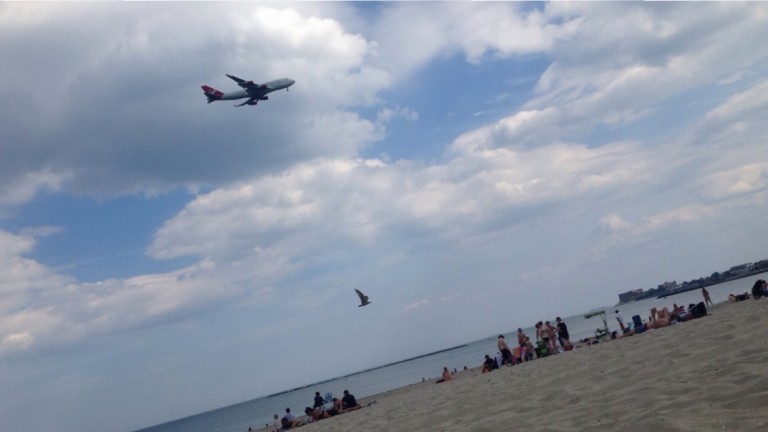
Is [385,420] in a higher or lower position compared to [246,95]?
lower

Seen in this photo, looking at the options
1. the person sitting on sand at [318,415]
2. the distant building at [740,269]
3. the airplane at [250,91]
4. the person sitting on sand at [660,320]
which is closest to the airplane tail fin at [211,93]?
the airplane at [250,91]

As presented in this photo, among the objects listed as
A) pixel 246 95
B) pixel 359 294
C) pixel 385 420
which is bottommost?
pixel 385 420

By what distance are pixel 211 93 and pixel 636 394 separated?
133 ft

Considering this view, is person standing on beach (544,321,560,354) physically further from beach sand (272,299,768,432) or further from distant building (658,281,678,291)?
distant building (658,281,678,291)

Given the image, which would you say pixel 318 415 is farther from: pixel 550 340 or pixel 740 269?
pixel 740 269

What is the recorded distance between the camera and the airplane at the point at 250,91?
3984cm

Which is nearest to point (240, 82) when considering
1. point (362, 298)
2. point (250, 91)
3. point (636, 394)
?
point (250, 91)

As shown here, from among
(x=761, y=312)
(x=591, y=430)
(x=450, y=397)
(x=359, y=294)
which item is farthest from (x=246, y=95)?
(x=591, y=430)

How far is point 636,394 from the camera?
7.96 meters

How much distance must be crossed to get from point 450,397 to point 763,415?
895 centimetres

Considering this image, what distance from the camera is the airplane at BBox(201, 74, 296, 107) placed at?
39844mm

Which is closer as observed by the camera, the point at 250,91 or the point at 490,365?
the point at 490,365

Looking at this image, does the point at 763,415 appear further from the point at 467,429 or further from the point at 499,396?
the point at 499,396

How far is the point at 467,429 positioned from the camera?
8.62 metres
